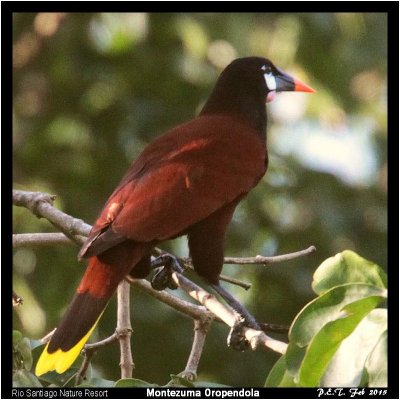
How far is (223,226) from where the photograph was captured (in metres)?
3.32

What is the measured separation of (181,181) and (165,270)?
15.2 inches

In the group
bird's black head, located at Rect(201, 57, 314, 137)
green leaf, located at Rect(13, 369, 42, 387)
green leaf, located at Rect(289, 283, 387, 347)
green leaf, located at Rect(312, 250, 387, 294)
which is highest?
bird's black head, located at Rect(201, 57, 314, 137)

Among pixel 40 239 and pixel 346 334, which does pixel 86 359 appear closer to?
pixel 40 239

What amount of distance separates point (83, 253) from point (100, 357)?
6.57 ft

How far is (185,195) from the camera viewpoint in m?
3.16

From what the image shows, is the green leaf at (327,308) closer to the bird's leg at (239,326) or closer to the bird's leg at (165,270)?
the bird's leg at (239,326)

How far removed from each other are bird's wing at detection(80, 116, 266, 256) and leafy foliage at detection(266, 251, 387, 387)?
0.72m

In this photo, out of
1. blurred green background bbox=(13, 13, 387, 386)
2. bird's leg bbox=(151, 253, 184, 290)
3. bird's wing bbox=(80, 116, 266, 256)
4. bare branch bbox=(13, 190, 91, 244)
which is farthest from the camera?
blurred green background bbox=(13, 13, 387, 386)

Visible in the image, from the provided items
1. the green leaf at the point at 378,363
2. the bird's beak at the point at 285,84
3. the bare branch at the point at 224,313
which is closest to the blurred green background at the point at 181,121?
the bird's beak at the point at 285,84

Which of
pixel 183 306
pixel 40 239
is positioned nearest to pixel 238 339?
pixel 183 306

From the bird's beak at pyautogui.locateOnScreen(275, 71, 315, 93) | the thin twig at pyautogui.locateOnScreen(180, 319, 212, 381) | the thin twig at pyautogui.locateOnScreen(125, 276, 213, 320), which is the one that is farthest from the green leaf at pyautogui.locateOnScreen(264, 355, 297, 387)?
the bird's beak at pyautogui.locateOnScreen(275, 71, 315, 93)

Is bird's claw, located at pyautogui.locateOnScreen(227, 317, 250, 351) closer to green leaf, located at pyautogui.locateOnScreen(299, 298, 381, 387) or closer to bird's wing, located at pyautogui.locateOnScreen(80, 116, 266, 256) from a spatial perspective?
bird's wing, located at pyautogui.locateOnScreen(80, 116, 266, 256)

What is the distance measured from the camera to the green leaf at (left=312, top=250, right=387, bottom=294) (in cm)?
243

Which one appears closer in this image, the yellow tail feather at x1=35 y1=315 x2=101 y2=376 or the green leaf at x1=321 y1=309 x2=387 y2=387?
the green leaf at x1=321 y1=309 x2=387 y2=387
